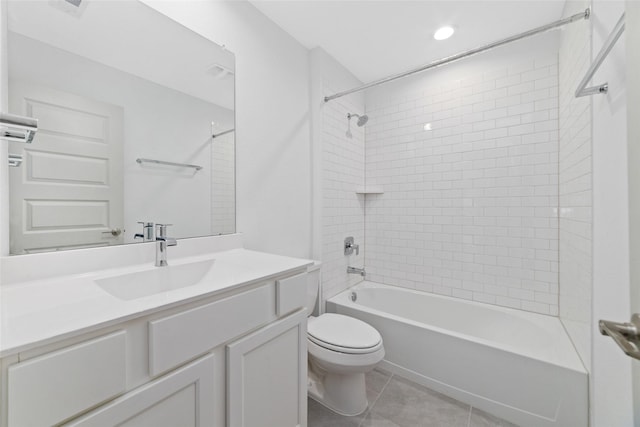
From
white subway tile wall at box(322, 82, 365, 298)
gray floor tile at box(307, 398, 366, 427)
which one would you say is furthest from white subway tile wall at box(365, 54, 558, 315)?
gray floor tile at box(307, 398, 366, 427)

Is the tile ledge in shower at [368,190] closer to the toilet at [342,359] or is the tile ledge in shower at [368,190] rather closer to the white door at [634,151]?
the toilet at [342,359]

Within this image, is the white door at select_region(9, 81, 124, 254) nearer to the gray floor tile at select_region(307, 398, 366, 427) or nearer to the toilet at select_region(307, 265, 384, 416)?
the toilet at select_region(307, 265, 384, 416)

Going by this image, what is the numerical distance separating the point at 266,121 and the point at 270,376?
150 centimetres

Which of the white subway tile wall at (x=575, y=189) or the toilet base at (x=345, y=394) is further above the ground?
the white subway tile wall at (x=575, y=189)

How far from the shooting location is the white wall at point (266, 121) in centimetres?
157

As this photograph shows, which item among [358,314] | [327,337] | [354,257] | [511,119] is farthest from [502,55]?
[327,337]

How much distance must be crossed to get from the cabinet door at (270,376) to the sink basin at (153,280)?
16.9 inches

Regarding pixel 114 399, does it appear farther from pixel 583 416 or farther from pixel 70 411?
pixel 583 416

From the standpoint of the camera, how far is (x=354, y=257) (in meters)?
2.66

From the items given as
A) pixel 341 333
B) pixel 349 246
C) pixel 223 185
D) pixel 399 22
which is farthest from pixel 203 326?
pixel 399 22

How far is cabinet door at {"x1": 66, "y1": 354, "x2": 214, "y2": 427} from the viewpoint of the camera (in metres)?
0.64

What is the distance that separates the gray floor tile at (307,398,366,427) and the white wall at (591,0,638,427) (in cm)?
116

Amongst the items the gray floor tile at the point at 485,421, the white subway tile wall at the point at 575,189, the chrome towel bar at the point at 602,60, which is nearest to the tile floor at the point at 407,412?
the gray floor tile at the point at 485,421

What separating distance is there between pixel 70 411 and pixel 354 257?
2.26 metres
